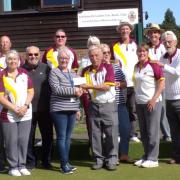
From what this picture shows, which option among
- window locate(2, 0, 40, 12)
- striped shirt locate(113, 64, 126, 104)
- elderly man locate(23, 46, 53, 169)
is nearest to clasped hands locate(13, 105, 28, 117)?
elderly man locate(23, 46, 53, 169)

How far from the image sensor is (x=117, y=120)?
7145mm

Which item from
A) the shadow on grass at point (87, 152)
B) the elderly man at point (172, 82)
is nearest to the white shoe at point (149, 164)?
the elderly man at point (172, 82)

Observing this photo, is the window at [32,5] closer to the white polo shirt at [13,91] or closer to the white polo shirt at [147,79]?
the white polo shirt at [147,79]

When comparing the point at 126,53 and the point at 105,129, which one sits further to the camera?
the point at 126,53

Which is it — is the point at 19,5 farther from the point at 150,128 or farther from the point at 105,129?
the point at 150,128

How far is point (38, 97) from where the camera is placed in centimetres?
706

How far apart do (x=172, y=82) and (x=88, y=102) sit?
1207 millimetres

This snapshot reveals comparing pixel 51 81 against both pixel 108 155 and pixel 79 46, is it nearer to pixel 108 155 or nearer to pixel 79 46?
pixel 108 155

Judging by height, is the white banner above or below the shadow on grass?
above

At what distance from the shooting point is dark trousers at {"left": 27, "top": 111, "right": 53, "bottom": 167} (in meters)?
7.11

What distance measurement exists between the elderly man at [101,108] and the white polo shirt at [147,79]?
37 cm

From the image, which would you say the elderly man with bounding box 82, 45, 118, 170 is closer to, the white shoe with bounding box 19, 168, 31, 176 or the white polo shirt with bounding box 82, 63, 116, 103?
the white polo shirt with bounding box 82, 63, 116, 103

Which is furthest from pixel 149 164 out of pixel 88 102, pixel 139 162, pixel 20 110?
pixel 20 110

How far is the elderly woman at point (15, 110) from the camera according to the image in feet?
22.1
